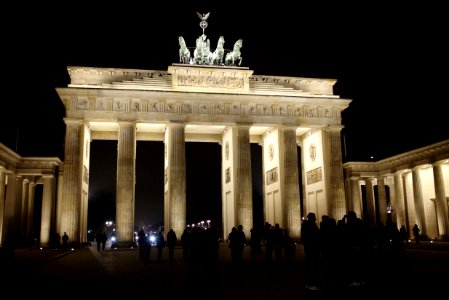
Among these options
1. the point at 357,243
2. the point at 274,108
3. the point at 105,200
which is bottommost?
the point at 357,243

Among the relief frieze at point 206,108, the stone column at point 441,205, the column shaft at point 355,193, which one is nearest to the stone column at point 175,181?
the relief frieze at point 206,108

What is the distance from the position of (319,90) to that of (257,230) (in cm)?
2605

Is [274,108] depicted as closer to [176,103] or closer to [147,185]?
[176,103]

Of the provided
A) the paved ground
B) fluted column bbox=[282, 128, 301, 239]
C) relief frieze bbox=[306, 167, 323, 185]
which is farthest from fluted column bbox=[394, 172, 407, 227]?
the paved ground

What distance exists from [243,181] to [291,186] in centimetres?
461

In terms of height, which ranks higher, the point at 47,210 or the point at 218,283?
the point at 47,210

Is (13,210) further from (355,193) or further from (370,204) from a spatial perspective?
(370,204)

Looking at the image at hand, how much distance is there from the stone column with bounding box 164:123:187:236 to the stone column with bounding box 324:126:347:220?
1383 cm

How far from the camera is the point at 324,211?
142 ft

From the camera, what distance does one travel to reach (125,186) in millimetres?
38781

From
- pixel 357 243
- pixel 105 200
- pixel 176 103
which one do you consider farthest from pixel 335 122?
pixel 105 200

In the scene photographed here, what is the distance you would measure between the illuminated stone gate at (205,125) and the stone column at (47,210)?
245 centimetres

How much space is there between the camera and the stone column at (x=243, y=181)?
132 feet

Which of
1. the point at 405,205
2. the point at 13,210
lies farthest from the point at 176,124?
the point at 405,205
